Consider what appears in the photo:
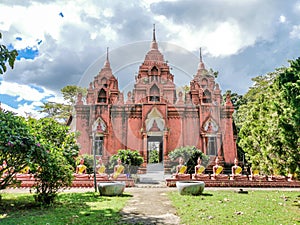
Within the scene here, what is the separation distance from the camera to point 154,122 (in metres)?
20.8

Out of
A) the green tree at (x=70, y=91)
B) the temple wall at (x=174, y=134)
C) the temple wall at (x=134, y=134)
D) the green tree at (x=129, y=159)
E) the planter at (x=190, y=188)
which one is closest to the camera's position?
the planter at (x=190, y=188)

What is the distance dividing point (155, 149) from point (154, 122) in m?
4.28

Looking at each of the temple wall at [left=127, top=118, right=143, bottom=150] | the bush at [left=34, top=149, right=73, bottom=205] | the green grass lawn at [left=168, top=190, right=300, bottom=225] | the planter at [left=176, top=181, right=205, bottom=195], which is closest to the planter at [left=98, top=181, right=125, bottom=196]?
the bush at [left=34, top=149, right=73, bottom=205]

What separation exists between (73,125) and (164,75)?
9.39m

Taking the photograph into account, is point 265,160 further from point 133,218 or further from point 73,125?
point 73,125

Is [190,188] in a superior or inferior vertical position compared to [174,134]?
inferior

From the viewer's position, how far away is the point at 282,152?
7949 mm

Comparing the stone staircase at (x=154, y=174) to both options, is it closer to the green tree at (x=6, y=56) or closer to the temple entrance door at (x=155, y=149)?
the temple entrance door at (x=155, y=149)

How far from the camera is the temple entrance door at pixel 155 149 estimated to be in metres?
22.0

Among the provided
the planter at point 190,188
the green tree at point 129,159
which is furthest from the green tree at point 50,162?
the green tree at point 129,159

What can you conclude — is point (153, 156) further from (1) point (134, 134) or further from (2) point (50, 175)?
(2) point (50, 175)

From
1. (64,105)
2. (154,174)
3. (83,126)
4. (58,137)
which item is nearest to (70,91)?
(64,105)

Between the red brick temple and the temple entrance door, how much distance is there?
12cm

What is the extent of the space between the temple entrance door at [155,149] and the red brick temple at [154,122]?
0.12 m
